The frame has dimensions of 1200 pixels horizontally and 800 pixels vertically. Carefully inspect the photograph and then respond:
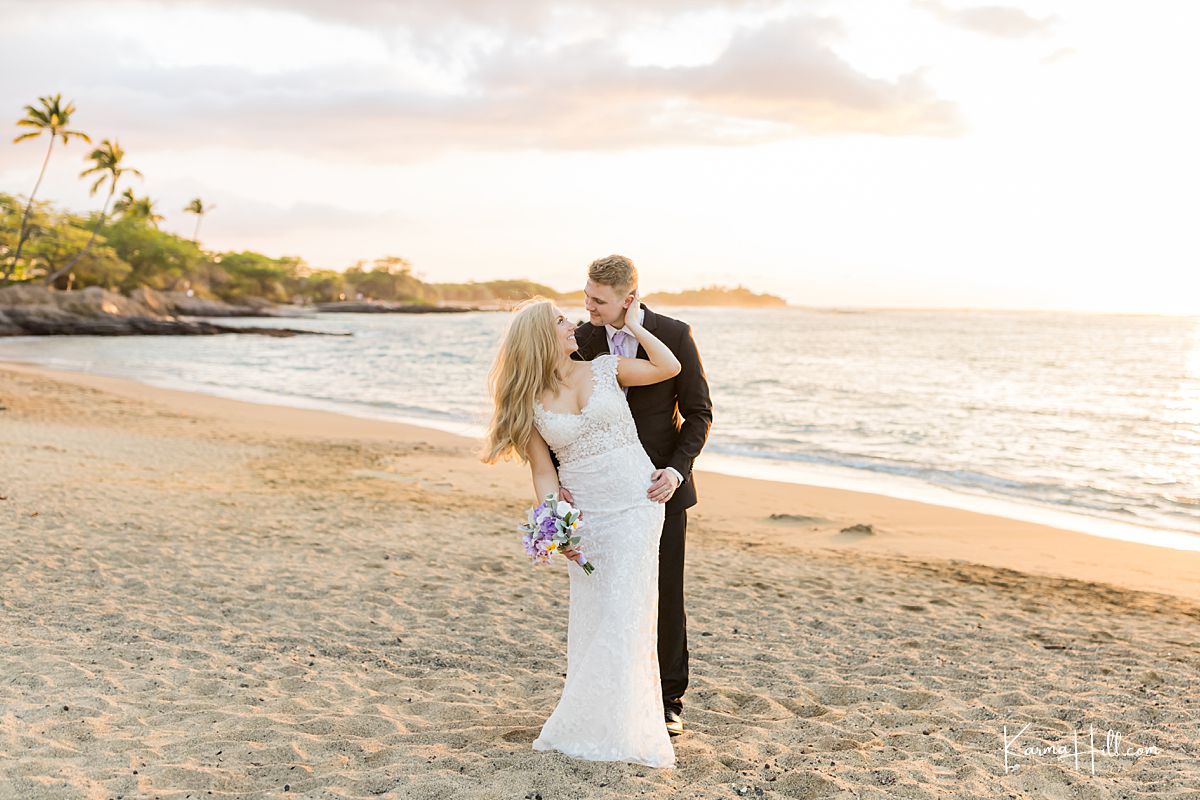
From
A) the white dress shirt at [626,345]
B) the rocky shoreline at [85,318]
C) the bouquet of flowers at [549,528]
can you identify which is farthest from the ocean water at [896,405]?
the rocky shoreline at [85,318]

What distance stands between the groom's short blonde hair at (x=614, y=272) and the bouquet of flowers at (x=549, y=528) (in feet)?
2.87

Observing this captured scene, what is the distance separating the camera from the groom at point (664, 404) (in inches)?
148

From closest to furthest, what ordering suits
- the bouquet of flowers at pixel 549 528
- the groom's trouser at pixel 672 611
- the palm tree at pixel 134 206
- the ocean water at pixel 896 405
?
the bouquet of flowers at pixel 549 528, the groom's trouser at pixel 672 611, the ocean water at pixel 896 405, the palm tree at pixel 134 206

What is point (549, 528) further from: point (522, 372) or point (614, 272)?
point (614, 272)

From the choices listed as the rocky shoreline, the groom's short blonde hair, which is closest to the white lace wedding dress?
the groom's short blonde hair

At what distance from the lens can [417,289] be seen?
167 meters

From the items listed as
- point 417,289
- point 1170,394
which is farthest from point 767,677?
point 417,289

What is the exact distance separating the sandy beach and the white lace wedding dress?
15 centimetres

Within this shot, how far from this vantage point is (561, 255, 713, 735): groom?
3764 mm

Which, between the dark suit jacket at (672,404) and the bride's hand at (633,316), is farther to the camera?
the dark suit jacket at (672,404)

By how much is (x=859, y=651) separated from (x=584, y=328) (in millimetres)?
3164

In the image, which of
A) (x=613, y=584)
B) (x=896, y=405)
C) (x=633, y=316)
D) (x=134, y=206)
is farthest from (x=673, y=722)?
(x=134, y=206)

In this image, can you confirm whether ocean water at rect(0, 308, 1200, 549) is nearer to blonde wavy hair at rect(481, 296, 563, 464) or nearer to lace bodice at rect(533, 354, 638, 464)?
blonde wavy hair at rect(481, 296, 563, 464)

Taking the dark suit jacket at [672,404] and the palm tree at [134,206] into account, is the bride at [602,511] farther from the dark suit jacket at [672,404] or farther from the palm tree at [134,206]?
the palm tree at [134,206]
